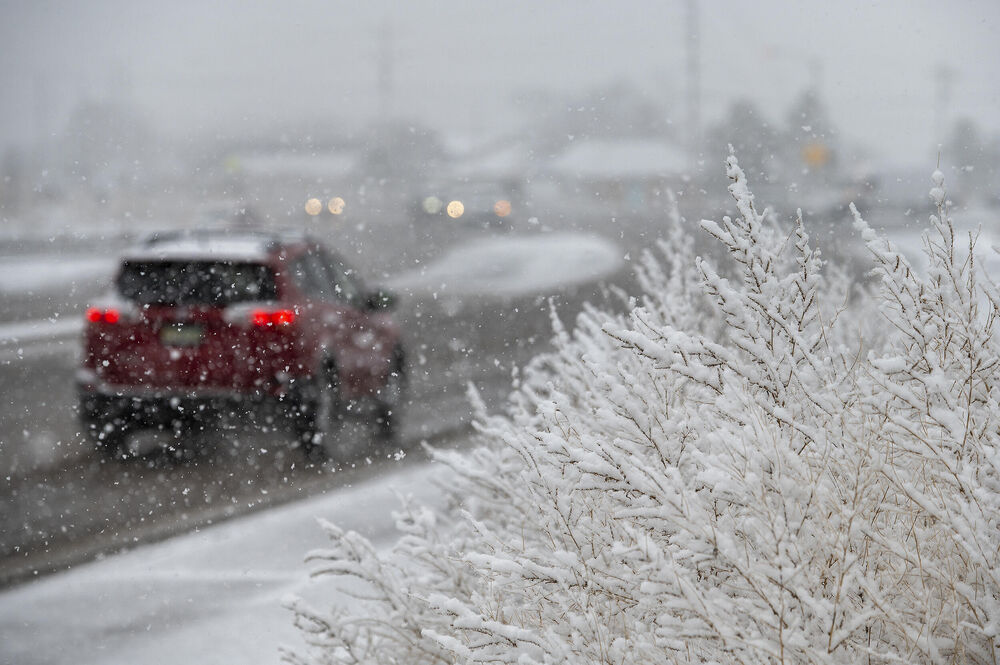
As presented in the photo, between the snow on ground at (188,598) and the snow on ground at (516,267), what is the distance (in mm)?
12926

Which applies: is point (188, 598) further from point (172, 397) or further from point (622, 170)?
→ point (622, 170)

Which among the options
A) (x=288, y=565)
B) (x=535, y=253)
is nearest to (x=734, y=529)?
(x=288, y=565)

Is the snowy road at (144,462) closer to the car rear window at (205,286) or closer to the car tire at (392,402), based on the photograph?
the car tire at (392,402)

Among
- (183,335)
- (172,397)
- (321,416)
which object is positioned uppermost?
(183,335)

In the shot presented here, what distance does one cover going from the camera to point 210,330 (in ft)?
21.4

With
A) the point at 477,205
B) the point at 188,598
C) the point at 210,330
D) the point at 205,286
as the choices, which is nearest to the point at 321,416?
the point at 210,330

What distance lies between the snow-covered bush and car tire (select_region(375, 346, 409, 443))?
→ 573 cm

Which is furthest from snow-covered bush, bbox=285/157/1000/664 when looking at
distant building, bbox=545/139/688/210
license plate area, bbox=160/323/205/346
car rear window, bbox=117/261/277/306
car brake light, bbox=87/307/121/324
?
distant building, bbox=545/139/688/210

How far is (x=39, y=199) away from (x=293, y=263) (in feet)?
124

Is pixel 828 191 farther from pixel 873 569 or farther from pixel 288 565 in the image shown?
pixel 873 569

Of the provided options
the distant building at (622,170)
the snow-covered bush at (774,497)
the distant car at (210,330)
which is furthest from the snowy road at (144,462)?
the distant building at (622,170)

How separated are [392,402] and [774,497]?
6.82m

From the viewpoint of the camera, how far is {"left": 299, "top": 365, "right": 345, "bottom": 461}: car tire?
6.76 m

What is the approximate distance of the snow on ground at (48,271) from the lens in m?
23.2
